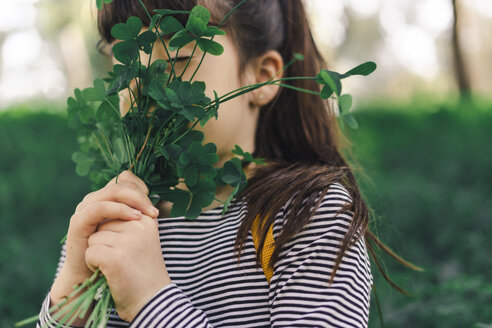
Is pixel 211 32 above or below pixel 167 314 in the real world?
above

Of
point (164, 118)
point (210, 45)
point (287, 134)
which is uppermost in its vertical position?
point (210, 45)

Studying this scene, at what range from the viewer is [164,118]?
129 cm

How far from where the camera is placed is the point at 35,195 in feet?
14.3

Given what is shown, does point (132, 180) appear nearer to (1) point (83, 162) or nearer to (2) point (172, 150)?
(2) point (172, 150)

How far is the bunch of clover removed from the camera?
3.90ft

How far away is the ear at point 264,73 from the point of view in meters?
1.75

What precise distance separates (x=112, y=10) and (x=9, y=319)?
2183 mm

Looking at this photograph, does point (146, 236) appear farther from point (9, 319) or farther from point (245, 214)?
point (9, 319)

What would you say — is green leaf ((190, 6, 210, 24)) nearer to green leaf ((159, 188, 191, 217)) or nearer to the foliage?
green leaf ((159, 188, 191, 217))

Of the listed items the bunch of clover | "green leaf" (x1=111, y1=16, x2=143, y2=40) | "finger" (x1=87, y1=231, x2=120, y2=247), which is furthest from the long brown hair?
"finger" (x1=87, y1=231, x2=120, y2=247)

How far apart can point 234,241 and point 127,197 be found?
348 millimetres

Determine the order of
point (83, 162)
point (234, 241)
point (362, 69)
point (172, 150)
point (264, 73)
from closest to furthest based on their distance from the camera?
1. point (362, 69)
2. point (172, 150)
3. point (234, 241)
4. point (83, 162)
5. point (264, 73)

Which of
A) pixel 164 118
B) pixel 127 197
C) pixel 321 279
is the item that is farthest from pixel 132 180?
pixel 321 279

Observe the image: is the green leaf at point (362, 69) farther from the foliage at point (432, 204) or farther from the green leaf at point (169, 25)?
the foliage at point (432, 204)
